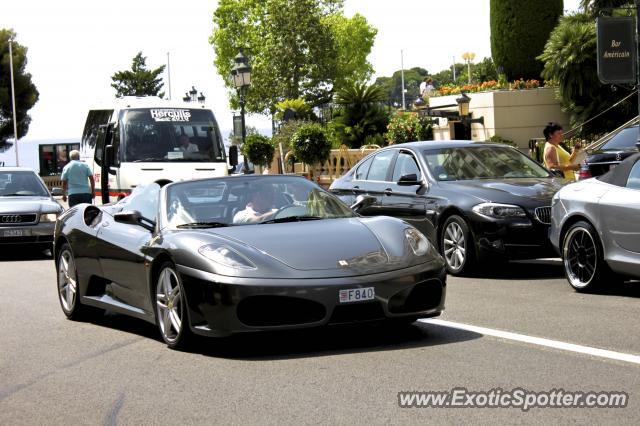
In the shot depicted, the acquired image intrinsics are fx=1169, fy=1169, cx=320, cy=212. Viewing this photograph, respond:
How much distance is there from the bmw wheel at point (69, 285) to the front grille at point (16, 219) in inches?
345

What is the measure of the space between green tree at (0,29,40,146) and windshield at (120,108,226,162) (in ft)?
232

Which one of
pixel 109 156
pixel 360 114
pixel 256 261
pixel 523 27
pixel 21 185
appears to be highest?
pixel 523 27

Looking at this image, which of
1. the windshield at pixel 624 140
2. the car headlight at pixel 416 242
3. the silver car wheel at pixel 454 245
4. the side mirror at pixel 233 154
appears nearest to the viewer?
the car headlight at pixel 416 242

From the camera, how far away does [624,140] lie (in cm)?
2045

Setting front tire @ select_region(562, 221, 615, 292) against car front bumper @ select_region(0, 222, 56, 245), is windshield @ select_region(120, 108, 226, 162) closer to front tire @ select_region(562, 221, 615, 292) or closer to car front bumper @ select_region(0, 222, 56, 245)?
car front bumper @ select_region(0, 222, 56, 245)

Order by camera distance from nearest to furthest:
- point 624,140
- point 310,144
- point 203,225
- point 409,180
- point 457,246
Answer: point 203,225
point 457,246
point 409,180
point 624,140
point 310,144

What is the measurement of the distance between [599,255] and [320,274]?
3.73 meters

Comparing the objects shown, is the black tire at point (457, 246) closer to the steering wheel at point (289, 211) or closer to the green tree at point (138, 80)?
the steering wheel at point (289, 211)

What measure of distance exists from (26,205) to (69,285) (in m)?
9.43

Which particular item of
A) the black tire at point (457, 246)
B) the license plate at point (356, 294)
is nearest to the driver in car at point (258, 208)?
the license plate at point (356, 294)

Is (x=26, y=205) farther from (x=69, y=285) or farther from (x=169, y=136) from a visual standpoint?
(x=69, y=285)

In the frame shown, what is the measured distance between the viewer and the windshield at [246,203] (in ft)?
28.4

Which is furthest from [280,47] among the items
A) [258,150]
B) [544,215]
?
[544,215]

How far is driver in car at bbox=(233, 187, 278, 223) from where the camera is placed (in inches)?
340
